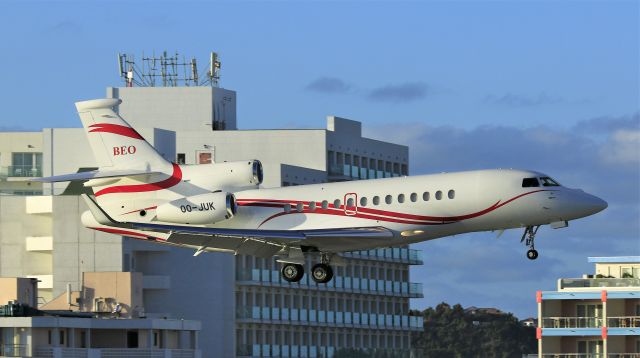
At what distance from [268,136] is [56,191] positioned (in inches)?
763

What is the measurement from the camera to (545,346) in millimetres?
135250

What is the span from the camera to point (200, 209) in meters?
95.2

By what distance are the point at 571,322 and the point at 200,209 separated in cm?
4627

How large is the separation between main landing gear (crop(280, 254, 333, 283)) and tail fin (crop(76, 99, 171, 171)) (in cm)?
941

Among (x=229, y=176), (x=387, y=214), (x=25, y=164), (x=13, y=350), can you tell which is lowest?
(x=13, y=350)

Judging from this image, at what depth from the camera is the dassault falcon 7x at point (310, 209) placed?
91188mm

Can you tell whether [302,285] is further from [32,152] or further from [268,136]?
[32,152]

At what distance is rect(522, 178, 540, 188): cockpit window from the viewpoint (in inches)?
3605

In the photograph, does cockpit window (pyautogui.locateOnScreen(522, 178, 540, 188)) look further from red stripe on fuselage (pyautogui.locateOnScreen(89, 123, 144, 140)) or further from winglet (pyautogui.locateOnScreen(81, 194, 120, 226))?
red stripe on fuselage (pyautogui.locateOnScreen(89, 123, 144, 140))

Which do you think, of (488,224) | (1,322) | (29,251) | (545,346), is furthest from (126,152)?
(29,251)

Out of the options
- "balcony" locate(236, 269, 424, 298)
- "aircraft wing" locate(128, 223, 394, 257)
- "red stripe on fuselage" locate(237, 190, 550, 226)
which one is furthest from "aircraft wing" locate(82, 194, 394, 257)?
"balcony" locate(236, 269, 424, 298)

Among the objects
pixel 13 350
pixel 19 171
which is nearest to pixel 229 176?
→ pixel 13 350

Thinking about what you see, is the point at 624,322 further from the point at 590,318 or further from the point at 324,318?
the point at 324,318

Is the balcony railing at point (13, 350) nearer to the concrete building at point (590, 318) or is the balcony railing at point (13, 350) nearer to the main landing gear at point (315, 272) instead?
the concrete building at point (590, 318)
